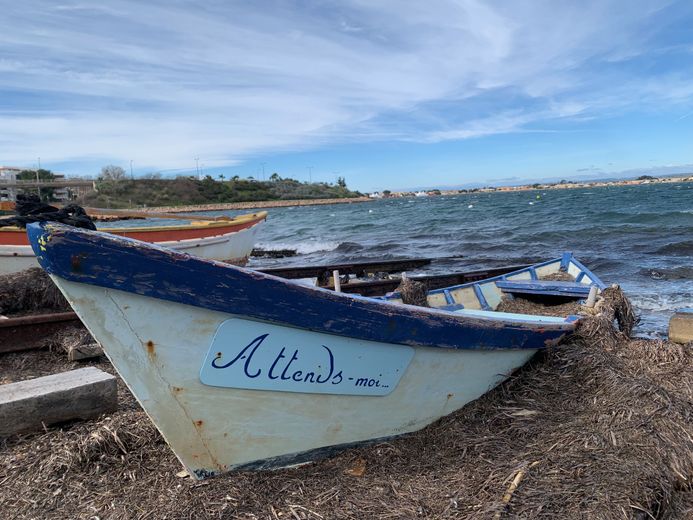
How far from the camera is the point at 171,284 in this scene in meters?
2.31

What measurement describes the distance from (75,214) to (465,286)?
5734 millimetres

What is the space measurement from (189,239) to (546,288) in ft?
31.5

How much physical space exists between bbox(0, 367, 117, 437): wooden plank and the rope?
160cm

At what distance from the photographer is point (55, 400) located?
3615 mm

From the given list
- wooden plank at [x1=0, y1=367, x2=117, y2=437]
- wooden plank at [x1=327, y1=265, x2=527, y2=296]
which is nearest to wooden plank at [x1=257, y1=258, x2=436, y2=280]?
wooden plank at [x1=327, y1=265, x2=527, y2=296]

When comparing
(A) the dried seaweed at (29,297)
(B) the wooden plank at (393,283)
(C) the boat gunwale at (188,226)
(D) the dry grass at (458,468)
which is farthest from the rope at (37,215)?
(C) the boat gunwale at (188,226)

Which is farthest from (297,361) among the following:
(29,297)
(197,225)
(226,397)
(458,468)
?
(197,225)

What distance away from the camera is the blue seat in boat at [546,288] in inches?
270

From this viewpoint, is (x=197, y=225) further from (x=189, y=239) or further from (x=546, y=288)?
(x=546, y=288)

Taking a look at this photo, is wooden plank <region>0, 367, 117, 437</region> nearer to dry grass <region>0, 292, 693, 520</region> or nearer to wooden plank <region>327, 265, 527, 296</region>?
dry grass <region>0, 292, 693, 520</region>

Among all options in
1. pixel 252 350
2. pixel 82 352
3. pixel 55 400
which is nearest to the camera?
pixel 252 350

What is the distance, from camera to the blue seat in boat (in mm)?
6848

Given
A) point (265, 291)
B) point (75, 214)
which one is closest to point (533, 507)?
point (265, 291)

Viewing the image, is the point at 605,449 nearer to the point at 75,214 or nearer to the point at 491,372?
the point at 491,372
